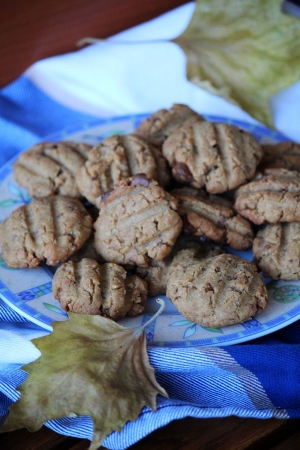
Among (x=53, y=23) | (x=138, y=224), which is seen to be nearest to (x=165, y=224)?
(x=138, y=224)

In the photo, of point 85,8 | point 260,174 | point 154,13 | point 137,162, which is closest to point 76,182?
point 137,162

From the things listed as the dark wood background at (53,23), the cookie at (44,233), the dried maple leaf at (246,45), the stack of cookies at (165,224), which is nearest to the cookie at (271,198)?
the stack of cookies at (165,224)

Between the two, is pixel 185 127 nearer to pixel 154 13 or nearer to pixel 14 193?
pixel 14 193

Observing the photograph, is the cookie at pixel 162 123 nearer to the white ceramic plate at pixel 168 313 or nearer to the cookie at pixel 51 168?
the cookie at pixel 51 168

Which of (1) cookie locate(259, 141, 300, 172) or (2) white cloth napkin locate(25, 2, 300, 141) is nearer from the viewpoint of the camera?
(1) cookie locate(259, 141, 300, 172)

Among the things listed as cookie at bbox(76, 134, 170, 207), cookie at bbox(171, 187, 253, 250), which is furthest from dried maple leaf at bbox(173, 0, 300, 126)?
cookie at bbox(171, 187, 253, 250)

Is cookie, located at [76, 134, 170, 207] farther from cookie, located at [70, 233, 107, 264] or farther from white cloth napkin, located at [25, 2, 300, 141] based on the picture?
white cloth napkin, located at [25, 2, 300, 141]
